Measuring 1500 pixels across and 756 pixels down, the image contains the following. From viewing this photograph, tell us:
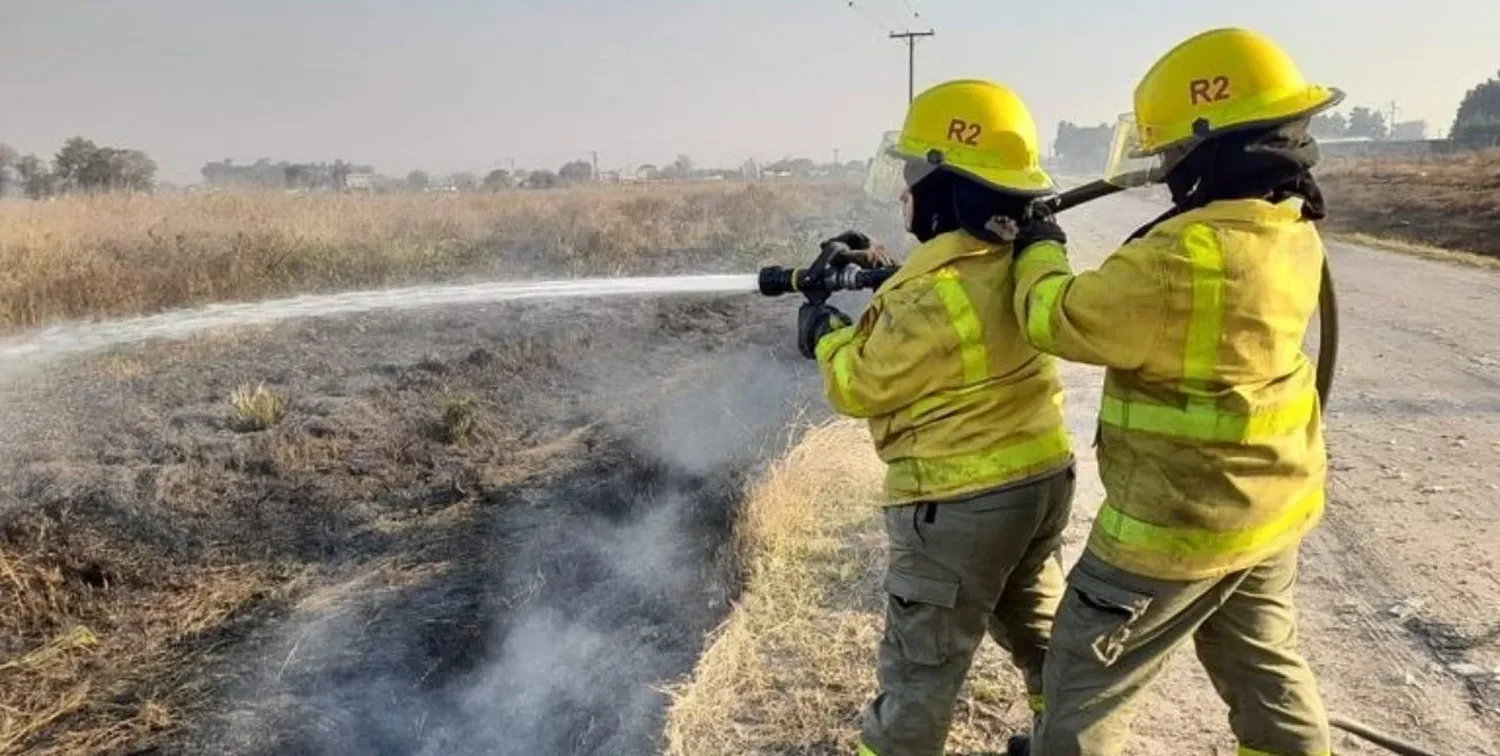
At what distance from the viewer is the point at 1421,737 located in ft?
9.85

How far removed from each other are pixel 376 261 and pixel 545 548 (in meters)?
9.40

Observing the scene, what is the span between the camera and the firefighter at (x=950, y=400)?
2346mm

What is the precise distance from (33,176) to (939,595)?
26.7 meters

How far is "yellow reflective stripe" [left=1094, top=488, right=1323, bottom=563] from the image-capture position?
2.14 m

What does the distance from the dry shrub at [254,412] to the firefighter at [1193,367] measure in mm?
6256

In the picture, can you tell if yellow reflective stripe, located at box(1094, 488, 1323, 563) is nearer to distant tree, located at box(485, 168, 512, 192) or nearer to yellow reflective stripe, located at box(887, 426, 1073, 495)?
yellow reflective stripe, located at box(887, 426, 1073, 495)

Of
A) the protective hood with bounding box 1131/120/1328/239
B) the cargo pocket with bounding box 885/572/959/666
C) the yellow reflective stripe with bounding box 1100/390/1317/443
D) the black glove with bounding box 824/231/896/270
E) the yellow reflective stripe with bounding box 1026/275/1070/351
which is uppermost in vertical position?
the protective hood with bounding box 1131/120/1328/239

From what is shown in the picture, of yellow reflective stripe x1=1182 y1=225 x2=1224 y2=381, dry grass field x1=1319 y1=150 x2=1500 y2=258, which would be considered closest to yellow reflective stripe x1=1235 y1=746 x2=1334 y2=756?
yellow reflective stripe x1=1182 y1=225 x2=1224 y2=381

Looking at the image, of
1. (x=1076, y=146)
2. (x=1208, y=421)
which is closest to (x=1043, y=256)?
(x=1208, y=421)

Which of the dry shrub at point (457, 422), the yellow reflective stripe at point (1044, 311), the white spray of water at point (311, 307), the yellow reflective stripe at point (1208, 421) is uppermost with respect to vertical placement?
the yellow reflective stripe at point (1044, 311)

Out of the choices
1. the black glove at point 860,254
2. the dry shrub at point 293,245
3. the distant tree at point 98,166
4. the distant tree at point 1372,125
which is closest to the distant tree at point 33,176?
the distant tree at point 98,166

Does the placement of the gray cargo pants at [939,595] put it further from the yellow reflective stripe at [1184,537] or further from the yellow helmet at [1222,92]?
the yellow helmet at [1222,92]

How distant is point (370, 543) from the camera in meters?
6.05

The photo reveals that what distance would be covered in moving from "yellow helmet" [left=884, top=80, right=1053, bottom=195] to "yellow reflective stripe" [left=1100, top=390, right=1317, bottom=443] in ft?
1.86
